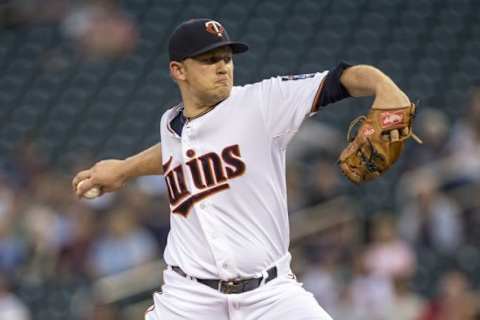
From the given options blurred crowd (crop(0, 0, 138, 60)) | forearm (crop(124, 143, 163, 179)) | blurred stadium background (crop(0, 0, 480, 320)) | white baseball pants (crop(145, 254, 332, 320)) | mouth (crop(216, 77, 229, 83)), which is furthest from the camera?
blurred crowd (crop(0, 0, 138, 60))

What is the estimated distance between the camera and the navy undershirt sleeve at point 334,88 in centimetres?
362

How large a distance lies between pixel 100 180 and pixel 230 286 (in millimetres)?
827

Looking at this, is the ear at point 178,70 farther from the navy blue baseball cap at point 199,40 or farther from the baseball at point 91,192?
the baseball at point 91,192

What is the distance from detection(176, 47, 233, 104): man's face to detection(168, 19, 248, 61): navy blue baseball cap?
34 mm

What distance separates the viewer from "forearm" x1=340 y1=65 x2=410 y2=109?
137 inches

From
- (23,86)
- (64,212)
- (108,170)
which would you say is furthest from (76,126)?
(108,170)

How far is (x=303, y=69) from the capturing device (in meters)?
10.1

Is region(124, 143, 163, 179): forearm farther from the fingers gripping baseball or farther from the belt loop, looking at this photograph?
the belt loop

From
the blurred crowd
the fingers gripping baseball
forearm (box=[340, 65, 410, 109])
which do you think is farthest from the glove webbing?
the blurred crowd

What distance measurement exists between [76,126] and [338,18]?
2.70 meters

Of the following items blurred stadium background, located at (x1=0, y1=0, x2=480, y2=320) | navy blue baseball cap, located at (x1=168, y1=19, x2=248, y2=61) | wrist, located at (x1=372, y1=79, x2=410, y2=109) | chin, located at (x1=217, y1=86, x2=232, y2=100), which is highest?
navy blue baseball cap, located at (x1=168, y1=19, x2=248, y2=61)

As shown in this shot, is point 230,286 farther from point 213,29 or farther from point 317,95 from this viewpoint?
point 213,29

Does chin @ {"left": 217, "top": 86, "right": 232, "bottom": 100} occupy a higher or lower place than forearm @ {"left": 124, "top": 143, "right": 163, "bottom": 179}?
higher

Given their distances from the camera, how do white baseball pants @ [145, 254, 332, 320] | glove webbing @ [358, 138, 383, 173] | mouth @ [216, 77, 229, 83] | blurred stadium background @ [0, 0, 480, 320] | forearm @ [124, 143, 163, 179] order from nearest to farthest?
glove webbing @ [358, 138, 383, 173]
white baseball pants @ [145, 254, 332, 320]
mouth @ [216, 77, 229, 83]
forearm @ [124, 143, 163, 179]
blurred stadium background @ [0, 0, 480, 320]
